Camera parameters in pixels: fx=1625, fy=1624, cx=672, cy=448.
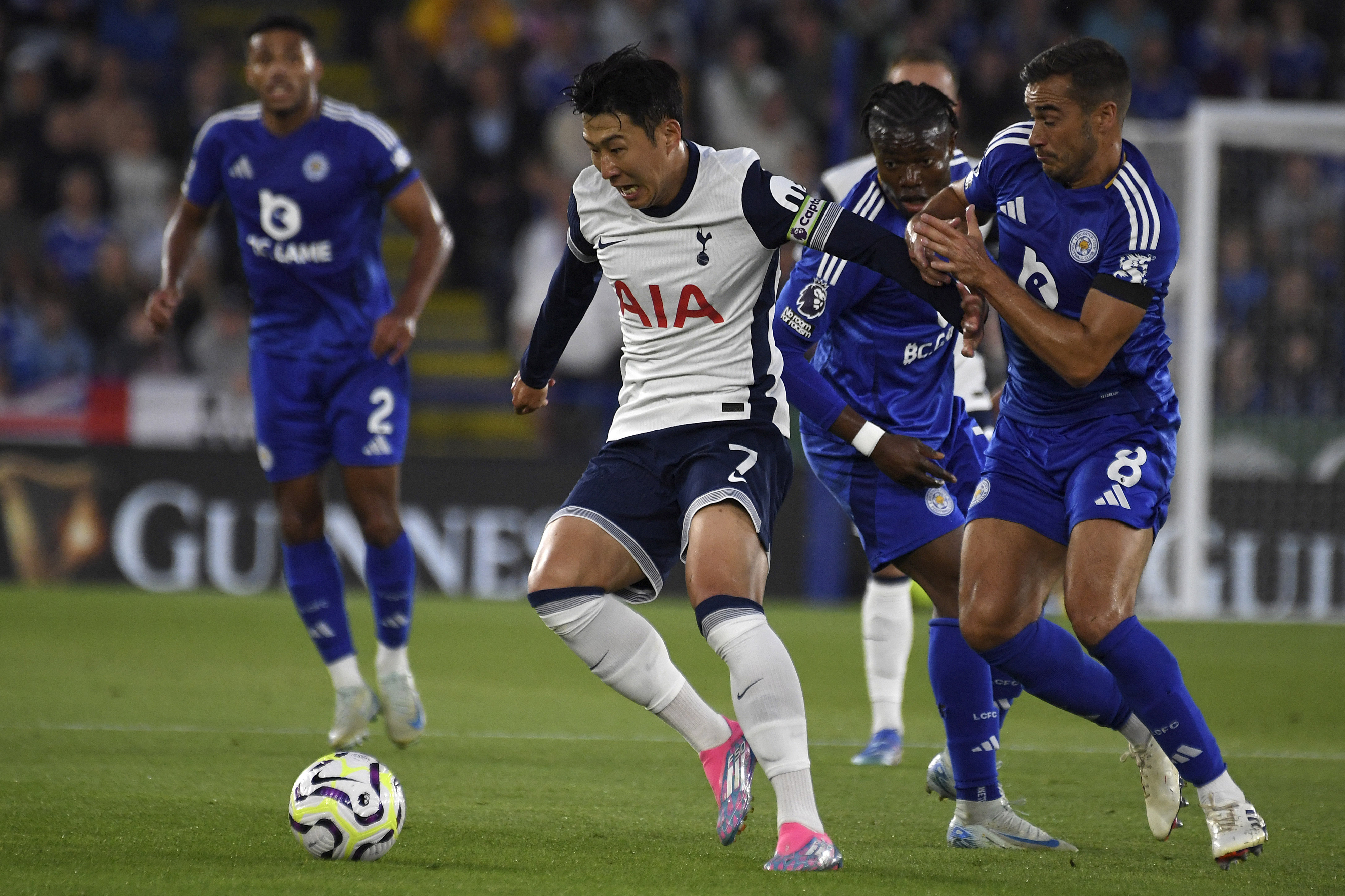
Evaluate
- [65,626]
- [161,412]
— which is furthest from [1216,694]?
[161,412]

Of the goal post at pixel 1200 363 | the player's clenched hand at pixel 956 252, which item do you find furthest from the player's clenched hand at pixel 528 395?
the goal post at pixel 1200 363

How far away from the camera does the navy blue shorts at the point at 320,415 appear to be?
6.12m

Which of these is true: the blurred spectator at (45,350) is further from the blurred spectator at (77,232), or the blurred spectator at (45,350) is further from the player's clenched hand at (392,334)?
the player's clenched hand at (392,334)

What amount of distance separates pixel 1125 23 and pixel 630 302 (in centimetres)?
1264

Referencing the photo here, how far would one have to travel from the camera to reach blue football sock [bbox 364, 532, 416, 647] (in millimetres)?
6172

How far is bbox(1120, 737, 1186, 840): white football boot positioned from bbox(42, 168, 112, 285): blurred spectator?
1152 centimetres

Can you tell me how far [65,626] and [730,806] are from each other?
6678 mm

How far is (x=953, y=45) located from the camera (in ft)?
51.0

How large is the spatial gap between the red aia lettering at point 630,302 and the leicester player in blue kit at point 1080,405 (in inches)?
28.0

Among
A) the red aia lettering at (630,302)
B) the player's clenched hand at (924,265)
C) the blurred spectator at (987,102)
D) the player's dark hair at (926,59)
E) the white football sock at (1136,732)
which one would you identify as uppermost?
the blurred spectator at (987,102)

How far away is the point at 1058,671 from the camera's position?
414 cm

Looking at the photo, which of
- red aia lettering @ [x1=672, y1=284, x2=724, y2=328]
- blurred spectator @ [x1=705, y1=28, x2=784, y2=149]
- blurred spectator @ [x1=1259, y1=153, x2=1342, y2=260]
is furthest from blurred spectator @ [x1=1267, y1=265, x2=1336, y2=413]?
red aia lettering @ [x1=672, y1=284, x2=724, y2=328]

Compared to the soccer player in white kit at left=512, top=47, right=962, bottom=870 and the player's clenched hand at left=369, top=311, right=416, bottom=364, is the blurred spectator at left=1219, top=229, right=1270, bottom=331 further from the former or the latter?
the soccer player in white kit at left=512, top=47, right=962, bottom=870

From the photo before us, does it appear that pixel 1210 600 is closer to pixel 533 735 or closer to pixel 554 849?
pixel 533 735
